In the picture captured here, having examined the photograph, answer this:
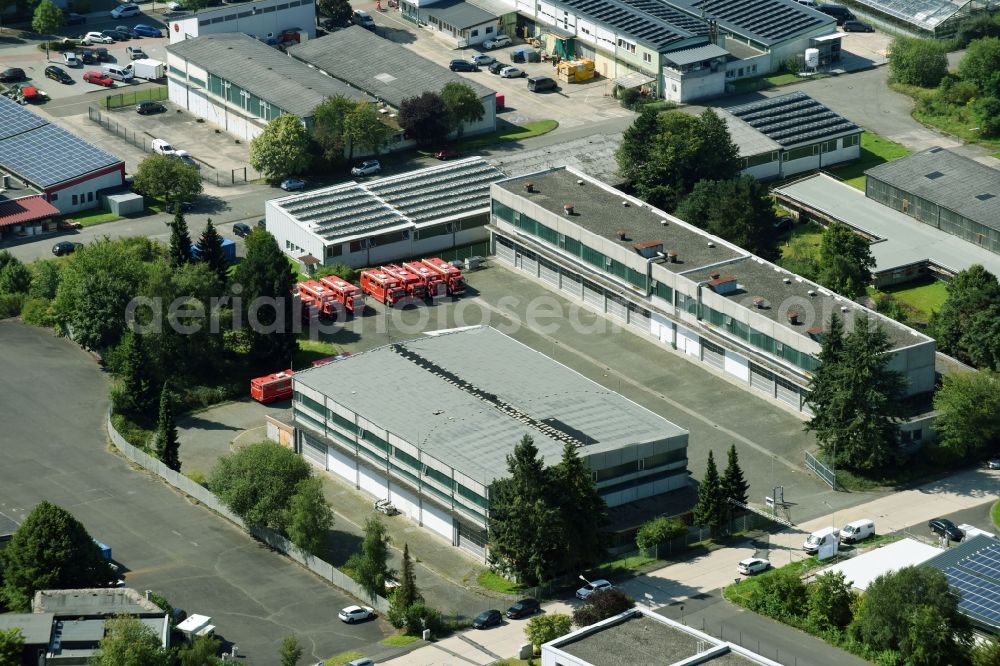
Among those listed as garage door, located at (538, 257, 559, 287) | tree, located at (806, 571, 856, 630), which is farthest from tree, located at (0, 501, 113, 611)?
garage door, located at (538, 257, 559, 287)

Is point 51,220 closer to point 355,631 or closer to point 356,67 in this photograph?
point 356,67

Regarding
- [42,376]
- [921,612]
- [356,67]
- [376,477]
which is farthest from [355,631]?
[356,67]

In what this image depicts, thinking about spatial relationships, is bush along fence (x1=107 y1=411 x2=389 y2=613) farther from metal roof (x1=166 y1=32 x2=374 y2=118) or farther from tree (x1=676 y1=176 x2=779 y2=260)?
metal roof (x1=166 y1=32 x2=374 y2=118)

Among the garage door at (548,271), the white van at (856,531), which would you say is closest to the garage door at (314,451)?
the garage door at (548,271)

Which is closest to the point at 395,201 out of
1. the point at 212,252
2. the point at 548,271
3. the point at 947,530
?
the point at 548,271

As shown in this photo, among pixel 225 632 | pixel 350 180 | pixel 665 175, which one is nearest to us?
pixel 225 632

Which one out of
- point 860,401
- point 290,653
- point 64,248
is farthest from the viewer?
point 64,248

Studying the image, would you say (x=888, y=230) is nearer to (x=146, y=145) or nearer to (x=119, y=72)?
(x=146, y=145)
